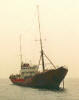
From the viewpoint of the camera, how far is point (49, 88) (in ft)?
263

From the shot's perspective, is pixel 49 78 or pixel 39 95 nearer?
pixel 39 95

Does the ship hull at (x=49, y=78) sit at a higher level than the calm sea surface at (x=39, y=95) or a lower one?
higher

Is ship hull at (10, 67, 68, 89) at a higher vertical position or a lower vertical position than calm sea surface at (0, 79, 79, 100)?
higher

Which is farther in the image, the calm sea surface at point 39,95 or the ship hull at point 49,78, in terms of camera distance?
the ship hull at point 49,78

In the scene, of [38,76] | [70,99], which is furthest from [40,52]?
[70,99]

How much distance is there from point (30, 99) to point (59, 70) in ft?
70.7

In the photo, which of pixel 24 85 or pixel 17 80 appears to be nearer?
pixel 24 85

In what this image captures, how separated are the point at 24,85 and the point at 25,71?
13.0ft

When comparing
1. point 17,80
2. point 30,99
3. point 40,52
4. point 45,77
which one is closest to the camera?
point 30,99

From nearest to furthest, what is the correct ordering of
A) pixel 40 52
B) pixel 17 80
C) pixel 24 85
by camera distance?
pixel 40 52 < pixel 24 85 < pixel 17 80

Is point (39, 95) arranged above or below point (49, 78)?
below

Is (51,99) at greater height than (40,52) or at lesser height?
lesser

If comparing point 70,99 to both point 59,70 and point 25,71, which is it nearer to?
point 59,70

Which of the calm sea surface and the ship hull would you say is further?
the ship hull
